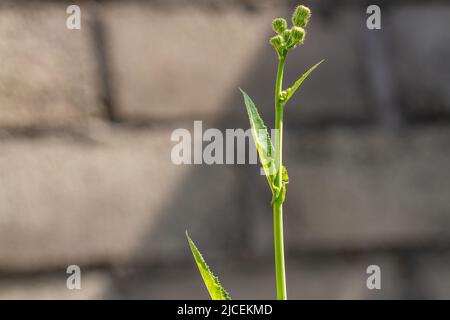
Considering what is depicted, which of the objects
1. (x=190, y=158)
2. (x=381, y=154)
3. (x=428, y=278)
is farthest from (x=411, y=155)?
(x=190, y=158)

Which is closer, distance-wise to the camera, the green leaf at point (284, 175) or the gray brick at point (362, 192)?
the green leaf at point (284, 175)

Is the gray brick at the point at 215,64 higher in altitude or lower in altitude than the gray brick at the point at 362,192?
higher

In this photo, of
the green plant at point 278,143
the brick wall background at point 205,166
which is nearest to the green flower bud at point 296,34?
the green plant at point 278,143

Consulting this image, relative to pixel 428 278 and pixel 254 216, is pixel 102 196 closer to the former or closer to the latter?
pixel 254 216

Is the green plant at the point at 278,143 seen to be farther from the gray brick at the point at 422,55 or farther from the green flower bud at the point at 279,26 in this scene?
the gray brick at the point at 422,55

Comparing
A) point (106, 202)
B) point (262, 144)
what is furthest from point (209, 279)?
point (106, 202)
